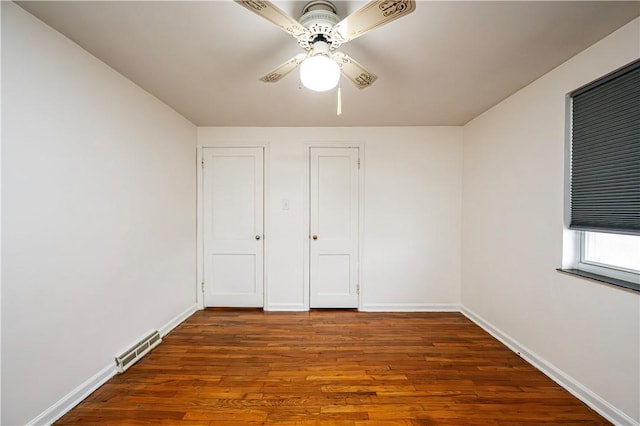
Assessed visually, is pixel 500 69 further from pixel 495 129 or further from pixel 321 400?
pixel 321 400

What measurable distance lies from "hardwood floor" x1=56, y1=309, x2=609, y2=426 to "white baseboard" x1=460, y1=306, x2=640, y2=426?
0.17 ft

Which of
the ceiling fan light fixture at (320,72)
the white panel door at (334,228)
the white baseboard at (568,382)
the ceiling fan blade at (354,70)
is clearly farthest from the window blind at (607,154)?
the white panel door at (334,228)

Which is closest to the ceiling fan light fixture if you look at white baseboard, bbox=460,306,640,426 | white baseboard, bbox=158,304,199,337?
white baseboard, bbox=460,306,640,426

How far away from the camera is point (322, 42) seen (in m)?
1.46

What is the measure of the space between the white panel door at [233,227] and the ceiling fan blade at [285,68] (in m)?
1.78

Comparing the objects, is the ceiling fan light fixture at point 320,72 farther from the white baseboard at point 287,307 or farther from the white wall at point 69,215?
the white baseboard at point 287,307

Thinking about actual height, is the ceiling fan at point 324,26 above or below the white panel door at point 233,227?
above

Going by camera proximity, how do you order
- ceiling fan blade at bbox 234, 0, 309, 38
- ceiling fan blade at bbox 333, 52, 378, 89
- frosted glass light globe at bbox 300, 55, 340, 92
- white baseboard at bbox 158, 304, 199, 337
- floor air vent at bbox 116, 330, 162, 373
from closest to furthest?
1. ceiling fan blade at bbox 234, 0, 309, 38
2. frosted glass light globe at bbox 300, 55, 340, 92
3. ceiling fan blade at bbox 333, 52, 378, 89
4. floor air vent at bbox 116, 330, 162, 373
5. white baseboard at bbox 158, 304, 199, 337

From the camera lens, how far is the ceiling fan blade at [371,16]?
1.13 meters

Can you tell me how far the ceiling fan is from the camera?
116 cm

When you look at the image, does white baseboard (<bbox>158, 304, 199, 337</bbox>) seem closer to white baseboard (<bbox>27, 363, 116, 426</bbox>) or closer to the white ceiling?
white baseboard (<bbox>27, 363, 116, 426</bbox>)

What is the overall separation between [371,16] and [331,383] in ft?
7.52

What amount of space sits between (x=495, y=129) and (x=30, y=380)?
4040 mm

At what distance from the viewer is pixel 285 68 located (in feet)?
5.46
